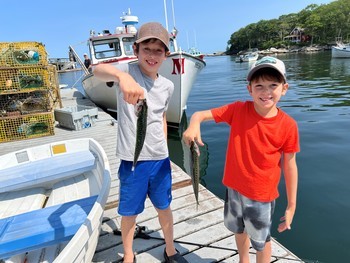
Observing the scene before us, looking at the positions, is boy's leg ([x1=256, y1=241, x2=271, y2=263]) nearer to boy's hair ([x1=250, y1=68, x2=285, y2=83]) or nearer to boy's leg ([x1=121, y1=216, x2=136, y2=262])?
boy's leg ([x1=121, y1=216, x2=136, y2=262])

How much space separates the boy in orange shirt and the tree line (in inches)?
3720

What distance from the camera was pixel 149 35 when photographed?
6.86 feet

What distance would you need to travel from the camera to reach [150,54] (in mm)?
2213

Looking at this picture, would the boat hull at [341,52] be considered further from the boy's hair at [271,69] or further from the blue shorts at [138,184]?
the blue shorts at [138,184]

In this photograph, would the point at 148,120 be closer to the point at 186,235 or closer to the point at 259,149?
the point at 259,149

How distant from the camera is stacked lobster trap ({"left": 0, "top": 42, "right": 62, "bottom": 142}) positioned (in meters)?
7.14

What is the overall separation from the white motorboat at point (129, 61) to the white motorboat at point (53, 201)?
541 centimetres

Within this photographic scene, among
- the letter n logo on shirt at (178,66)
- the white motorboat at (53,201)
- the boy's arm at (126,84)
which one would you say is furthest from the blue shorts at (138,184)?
the letter n logo on shirt at (178,66)

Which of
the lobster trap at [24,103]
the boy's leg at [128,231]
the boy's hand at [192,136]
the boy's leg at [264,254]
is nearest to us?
the boy's hand at [192,136]

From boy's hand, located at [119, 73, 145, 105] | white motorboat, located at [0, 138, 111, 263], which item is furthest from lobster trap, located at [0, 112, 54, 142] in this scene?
boy's hand, located at [119, 73, 145, 105]

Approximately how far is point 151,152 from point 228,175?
0.69 meters

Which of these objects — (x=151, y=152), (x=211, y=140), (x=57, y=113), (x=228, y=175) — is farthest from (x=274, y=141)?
(x=57, y=113)

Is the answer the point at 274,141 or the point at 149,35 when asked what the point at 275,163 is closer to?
A: the point at 274,141

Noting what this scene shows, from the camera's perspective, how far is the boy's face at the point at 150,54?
218cm
